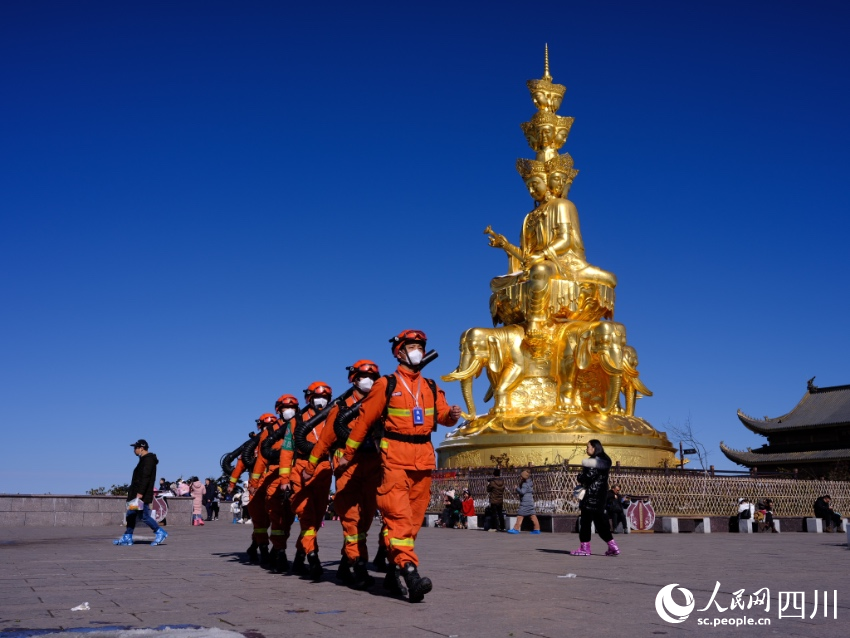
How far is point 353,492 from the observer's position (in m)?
8.09

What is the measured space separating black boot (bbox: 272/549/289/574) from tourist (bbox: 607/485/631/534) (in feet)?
30.5

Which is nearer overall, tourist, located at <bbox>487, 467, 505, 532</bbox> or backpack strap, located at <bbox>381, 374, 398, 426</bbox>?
backpack strap, located at <bbox>381, 374, 398, 426</bbox>

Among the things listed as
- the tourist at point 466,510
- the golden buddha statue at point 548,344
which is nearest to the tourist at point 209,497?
the golden buddha statue at point 548,344

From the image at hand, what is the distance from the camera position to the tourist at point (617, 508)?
17.2m

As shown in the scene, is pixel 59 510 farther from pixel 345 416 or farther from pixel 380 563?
pixel 345 416

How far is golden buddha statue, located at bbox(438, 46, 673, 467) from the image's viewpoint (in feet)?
83.2

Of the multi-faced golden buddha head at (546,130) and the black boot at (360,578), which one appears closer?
the black boot at (360,578)

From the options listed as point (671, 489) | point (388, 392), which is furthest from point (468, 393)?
point (388, 392)

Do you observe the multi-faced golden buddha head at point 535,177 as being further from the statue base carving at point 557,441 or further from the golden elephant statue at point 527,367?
the statue base carving at point 557,441

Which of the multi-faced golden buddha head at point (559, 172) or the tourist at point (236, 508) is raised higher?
the multi-faced golden buddha head at point (559, 172)

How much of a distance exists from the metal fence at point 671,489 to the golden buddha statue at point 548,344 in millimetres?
3129

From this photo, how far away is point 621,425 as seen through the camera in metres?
25.0

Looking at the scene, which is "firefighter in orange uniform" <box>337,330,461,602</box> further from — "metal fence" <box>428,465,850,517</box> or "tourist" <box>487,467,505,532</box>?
"metal fence" <box>428,465,850,517</box>

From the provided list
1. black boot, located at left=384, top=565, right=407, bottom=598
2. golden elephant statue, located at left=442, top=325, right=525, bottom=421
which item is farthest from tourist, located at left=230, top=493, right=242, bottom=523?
black boot, located at left=384, top=565, right=407, bottom=598
